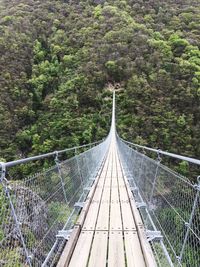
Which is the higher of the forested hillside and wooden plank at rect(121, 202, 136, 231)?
the forested hillside

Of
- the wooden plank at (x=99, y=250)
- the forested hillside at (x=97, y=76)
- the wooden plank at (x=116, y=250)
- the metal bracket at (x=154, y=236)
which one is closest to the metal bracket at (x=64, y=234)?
the wooden plank at (x=99, y=250)

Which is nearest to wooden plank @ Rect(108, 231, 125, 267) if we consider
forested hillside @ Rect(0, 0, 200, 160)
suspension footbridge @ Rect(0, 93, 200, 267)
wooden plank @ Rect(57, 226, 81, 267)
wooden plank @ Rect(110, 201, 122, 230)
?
suspension footbridge @ Rect(0, 93, 200, 267)

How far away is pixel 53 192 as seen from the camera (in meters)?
2.25

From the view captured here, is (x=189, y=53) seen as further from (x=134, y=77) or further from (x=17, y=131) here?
(x=17, y=131)

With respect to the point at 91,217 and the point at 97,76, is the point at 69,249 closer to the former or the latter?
the point at 91,217

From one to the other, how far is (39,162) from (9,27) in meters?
15.6

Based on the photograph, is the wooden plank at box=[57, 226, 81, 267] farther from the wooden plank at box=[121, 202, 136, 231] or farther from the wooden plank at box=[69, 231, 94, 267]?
the wooden plank at box=[121, 202, 136, 231]

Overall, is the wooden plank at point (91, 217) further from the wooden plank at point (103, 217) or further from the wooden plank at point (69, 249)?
the wooden plank at point (69, 249)

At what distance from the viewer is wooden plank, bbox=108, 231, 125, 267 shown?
2105 millimetres

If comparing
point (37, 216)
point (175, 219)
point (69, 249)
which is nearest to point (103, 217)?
point (69, 249)

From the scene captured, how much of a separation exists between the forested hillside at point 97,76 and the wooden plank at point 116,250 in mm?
14874

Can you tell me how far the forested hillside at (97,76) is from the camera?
1928cm

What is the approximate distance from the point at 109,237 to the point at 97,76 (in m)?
21.6

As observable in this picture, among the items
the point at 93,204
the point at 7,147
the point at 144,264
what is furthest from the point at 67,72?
the point at 144,264
